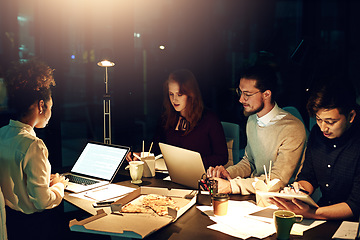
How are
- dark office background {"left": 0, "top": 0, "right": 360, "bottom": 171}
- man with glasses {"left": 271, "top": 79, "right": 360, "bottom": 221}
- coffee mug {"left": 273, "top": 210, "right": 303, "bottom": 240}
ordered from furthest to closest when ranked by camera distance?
dark office background {"left": 0, "top": 0, "right": 360, "bottom": 171}
man with glasses {"left": 271, "top": 79, "right": 360, "bottom": 221}
coffee mug {"left": 273, "top": 210, "right": 303, "bottom": 240}

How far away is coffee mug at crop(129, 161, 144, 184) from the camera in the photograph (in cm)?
224

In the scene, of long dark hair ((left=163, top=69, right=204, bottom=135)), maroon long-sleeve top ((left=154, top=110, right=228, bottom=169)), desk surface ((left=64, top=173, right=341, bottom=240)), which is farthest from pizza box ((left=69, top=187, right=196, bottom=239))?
long dark hair ((left=163, top=69, right=204, bottom=135))

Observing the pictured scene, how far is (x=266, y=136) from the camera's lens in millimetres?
2346

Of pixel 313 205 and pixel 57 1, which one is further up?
pixel 57 1

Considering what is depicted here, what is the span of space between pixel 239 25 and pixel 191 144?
2590mm

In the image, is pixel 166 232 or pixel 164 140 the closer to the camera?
pixel 166 232

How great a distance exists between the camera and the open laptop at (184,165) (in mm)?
2012

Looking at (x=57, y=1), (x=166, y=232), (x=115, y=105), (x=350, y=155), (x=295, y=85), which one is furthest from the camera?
(x=295, y=85)

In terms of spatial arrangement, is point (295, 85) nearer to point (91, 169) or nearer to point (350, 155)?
point (350, 155)

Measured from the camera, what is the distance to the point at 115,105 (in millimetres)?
3836

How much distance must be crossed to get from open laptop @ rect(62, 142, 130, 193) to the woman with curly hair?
311 mm

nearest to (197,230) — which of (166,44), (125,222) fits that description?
(125,222)

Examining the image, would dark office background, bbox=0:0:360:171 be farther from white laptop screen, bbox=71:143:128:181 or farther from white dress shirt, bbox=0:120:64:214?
white dress shirt, bbox=0:120:64:214

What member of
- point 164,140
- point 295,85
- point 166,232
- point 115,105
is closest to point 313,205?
point 166,232
